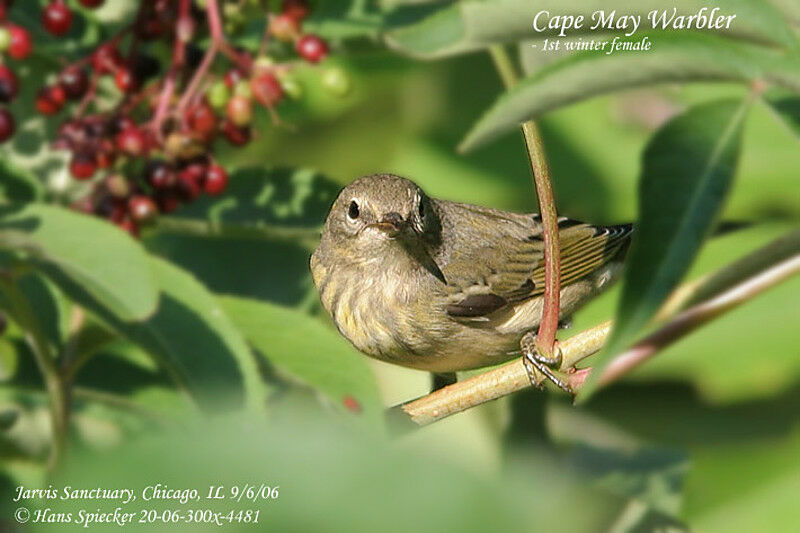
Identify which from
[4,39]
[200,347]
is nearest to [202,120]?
[4,39]

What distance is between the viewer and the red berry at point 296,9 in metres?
3.12

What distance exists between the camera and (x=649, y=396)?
5285 mm

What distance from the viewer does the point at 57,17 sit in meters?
3.12

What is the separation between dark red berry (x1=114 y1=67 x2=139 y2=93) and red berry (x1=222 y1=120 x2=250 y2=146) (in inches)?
11.5

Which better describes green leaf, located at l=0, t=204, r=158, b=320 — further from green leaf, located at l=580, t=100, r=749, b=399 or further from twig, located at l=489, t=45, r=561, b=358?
green leaf, located at l=580, t=100, r=749, b=399

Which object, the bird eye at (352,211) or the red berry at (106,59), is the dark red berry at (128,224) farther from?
the bird eye at (352,211)

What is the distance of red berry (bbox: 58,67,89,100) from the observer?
10.3 feet

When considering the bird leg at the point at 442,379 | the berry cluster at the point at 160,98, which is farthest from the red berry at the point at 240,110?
the bird leg at the point at 442,379

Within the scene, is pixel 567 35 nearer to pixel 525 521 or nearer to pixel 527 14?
pixel 527 14

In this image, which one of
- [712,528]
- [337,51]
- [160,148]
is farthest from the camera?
[712,528]

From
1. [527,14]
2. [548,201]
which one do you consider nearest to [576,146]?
[527,14]

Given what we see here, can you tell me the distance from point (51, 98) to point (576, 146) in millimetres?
2706

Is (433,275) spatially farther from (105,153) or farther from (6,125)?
(6,125)

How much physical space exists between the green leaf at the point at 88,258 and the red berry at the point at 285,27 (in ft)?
2.74
